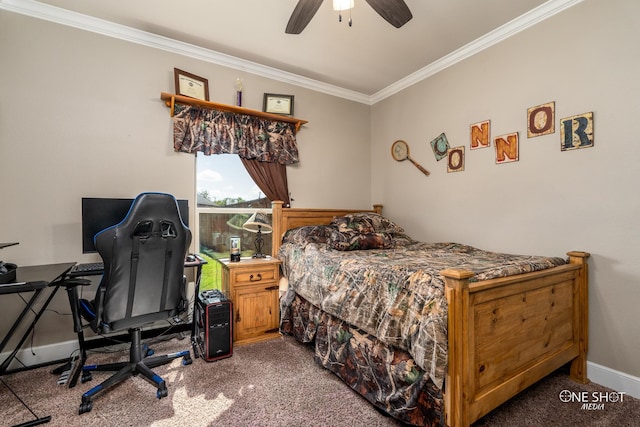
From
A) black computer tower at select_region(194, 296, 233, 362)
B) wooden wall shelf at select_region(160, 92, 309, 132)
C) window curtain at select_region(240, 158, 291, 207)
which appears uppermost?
wooden wall shelf at select_region(160, 92, 309, 132)

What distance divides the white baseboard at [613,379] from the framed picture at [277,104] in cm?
336

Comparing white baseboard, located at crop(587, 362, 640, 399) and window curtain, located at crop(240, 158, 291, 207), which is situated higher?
window curtain, located at crop(240, 158, 291, 207)

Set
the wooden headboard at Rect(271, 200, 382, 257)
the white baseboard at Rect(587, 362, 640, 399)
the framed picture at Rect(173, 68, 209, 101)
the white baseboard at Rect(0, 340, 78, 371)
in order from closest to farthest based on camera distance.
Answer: the white baseboard at Rect(587, 362, 640, 399), the white baseboard at Rect(0, 340, 78, 371), the framed picture at Rect(173, 68, 209, 101), the wooden headboard at Rect(271, 200, 382, 257)

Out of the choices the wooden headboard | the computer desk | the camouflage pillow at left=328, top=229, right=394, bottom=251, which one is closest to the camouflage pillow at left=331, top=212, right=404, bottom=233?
the camouflage pillow at left=328, top=229, right=394, bottom=251

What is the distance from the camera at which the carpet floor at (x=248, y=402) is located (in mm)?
1625

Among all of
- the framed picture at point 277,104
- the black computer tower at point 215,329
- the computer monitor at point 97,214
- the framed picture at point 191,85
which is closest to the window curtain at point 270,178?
the framed picture at point 277,104

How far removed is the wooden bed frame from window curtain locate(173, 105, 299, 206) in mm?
2279

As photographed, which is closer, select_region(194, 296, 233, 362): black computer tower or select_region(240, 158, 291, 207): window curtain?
select_region(194, 296, 233, 362): black computer tower

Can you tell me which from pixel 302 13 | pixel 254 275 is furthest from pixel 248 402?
pixel 302 13

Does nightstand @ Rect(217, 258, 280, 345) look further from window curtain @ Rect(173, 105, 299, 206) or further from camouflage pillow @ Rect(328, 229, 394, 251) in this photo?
window curtain @ Rect(173, 105, 299, 206)

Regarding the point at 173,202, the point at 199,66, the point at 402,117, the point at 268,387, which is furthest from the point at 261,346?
the point at 402,117

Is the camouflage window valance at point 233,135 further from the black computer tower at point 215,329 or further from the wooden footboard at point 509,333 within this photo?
the wooden footboard at point 509,333

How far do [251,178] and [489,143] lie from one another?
234 centimetres

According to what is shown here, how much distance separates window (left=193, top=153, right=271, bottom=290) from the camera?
2.97 meters
